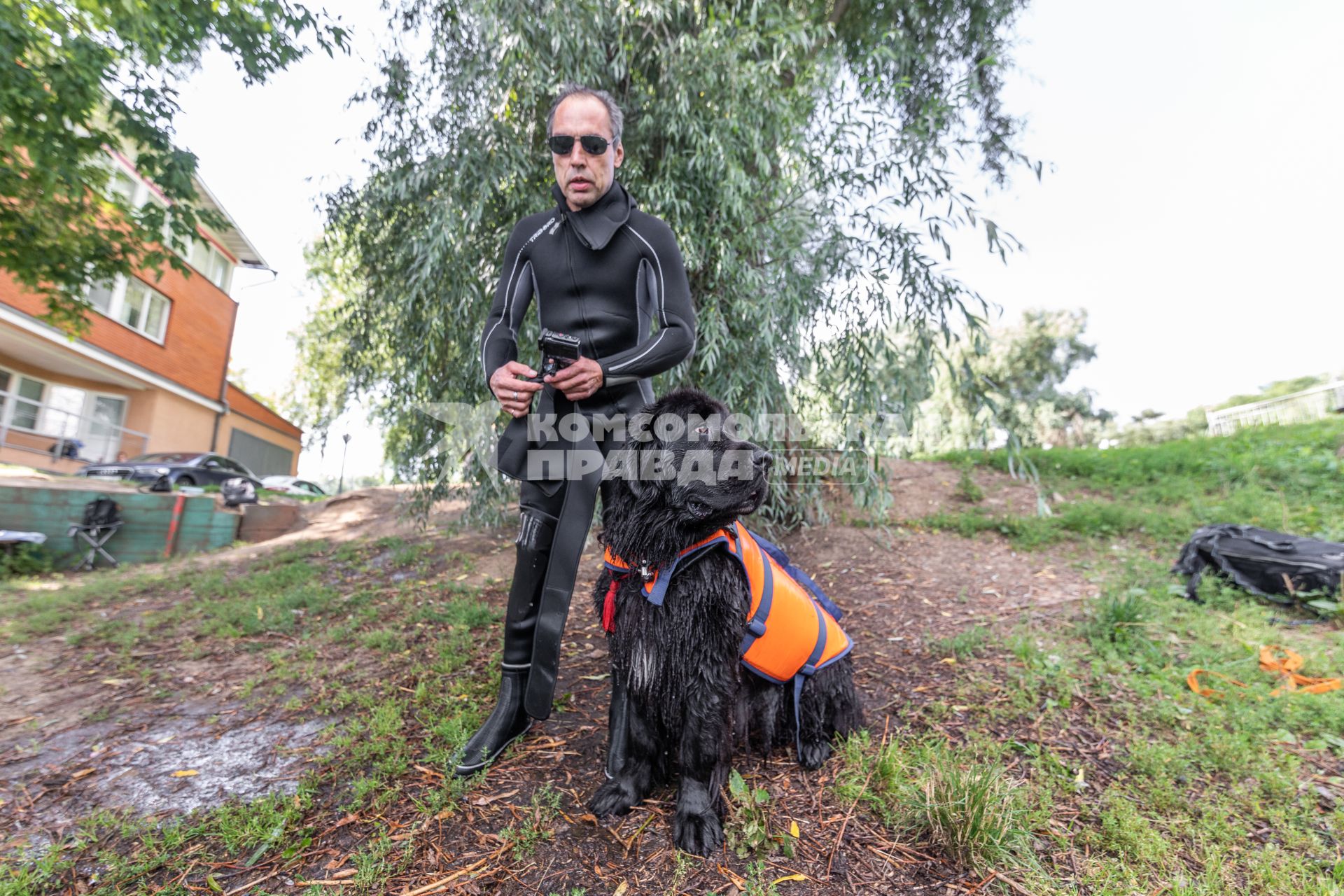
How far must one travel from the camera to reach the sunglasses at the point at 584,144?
220 centimetres

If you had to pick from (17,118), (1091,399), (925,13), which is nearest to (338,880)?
(17,118)

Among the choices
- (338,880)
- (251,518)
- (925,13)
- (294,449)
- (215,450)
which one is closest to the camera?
(338,880)

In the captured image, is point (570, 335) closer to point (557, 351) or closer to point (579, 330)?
point (579, 330)

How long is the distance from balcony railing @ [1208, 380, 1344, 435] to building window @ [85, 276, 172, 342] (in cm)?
2599

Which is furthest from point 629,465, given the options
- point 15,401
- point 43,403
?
point 43,403

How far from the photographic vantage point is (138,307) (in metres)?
15.1

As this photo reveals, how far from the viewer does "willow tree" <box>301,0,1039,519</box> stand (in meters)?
4.25

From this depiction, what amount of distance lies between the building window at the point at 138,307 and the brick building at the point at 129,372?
1.0 inches

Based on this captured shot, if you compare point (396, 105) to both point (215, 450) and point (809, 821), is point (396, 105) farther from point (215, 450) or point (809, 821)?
point (215, 450)

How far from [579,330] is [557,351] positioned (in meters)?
0.30

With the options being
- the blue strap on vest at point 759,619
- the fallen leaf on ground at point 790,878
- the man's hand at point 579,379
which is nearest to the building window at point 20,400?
the man's hand at point 579,379

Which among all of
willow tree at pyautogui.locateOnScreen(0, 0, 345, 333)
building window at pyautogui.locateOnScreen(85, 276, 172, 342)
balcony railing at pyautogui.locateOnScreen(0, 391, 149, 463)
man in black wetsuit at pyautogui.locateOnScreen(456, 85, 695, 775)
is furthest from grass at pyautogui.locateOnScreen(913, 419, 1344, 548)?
building window at pyautogui.locateOnScreen(85, 276, 172, 342)

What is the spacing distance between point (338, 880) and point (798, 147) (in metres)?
4.83

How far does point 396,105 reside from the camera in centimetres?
520
